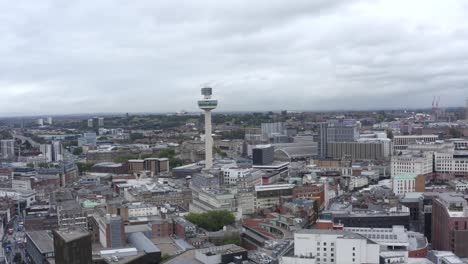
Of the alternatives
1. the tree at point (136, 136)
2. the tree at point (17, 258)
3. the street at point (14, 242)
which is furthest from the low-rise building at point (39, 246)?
the tree at point (136, 136)

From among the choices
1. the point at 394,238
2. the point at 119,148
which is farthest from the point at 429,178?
the point at 119,148

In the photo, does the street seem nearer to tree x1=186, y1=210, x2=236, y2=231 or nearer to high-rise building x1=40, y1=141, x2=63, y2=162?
tree x1=186, y1=210, x2=236, y2=231

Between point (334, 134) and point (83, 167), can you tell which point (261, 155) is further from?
point (83, 167)

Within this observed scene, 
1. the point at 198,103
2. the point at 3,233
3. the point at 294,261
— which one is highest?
the point at 198,103

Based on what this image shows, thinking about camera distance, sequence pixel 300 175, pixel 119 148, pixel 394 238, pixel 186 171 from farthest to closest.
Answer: pixel 119 148
pixel 186 171
pixel 300 175
pixel 394 238

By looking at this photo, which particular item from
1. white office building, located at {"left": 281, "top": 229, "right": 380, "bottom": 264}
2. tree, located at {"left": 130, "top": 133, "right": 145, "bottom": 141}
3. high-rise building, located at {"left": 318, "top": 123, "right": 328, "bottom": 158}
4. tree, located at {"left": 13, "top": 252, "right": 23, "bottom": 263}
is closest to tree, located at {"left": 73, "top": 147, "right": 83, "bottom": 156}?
tree, located at {"left": 130, "top": 133, "right": 145, "bottom": 141}

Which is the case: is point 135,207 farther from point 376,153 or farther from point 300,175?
point 376,153
